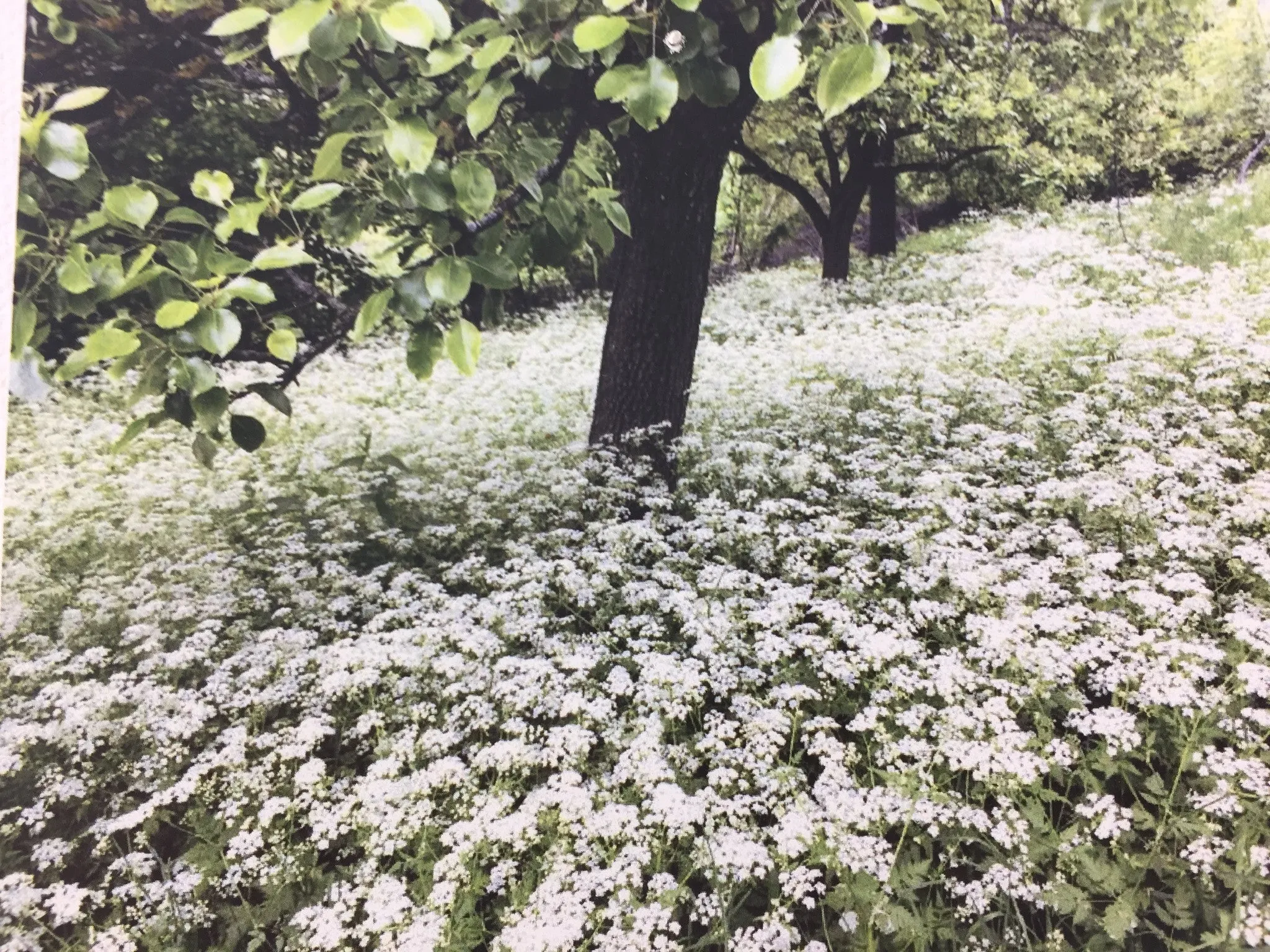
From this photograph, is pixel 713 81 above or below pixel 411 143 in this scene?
above

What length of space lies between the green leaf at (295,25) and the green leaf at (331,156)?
6.2 inches

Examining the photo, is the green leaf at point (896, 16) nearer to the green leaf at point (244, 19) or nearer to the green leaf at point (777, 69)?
the green leaf at point (777, 69)

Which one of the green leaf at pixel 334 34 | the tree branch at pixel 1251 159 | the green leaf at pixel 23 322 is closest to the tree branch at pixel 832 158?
the tree branch at pixel 1251 159

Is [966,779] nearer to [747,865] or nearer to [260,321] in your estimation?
[747,865]

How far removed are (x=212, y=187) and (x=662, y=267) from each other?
1.03 m

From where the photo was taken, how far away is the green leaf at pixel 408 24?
0.83 m

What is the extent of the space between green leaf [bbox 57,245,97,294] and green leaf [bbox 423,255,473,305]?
1.84 feet

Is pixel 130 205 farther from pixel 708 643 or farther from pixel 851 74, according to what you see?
pixel 708 643

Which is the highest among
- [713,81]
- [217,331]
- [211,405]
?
[713,81]

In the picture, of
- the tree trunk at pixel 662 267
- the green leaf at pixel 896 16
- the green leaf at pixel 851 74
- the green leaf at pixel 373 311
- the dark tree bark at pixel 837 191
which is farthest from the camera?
the dark tree bark at pixel 837 191

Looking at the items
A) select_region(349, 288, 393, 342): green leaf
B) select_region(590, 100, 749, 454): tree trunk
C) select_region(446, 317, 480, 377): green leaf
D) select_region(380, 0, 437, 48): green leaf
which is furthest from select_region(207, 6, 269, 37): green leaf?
select_region(590, 100, 749, 454): tree trunk

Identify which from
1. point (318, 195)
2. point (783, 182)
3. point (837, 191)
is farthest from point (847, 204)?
point (318, 195)

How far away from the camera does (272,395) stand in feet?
4.12

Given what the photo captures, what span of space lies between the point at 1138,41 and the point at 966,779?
1.61 metres
